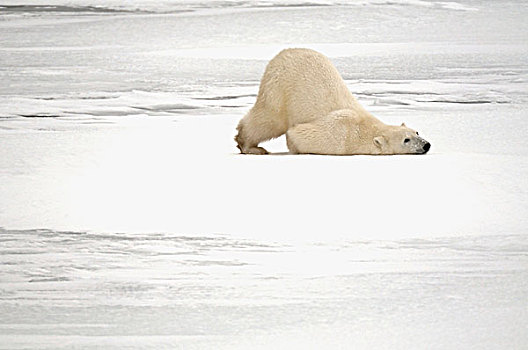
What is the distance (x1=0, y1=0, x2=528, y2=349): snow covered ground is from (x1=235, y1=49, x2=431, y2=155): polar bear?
0.48 feet

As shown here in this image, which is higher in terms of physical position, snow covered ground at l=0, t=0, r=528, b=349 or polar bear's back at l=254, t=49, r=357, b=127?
polar bear's back at l=254, t=49, r=357, b=127

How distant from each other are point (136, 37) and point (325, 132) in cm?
435

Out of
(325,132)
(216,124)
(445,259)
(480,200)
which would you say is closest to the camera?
(445,259)

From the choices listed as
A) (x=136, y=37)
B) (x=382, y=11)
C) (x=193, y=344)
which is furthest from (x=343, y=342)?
(x=382, y=11)

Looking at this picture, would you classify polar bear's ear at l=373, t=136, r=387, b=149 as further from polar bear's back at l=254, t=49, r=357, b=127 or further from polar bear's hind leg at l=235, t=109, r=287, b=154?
polar bear's hind leg at l=235, t=109, r=287, b=154

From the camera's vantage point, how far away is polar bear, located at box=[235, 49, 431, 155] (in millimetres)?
4836

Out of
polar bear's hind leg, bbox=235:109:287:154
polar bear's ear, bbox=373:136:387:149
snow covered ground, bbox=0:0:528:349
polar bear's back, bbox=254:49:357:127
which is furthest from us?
polar bear's hind leg, bbox=235:109:287:154

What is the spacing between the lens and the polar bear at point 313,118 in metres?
4.84

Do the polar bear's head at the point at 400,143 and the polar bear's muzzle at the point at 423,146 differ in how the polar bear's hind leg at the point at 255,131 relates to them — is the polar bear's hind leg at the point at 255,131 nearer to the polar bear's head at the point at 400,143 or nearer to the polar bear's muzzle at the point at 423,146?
the polar bear's head at the point at 400,143

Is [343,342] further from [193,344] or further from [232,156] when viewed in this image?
[232,156]

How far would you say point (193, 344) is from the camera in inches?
107

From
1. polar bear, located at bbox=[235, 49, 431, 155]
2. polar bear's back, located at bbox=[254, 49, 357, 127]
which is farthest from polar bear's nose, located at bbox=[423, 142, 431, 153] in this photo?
polar bear's back, located at bbox=[254, 49, 357, 127]

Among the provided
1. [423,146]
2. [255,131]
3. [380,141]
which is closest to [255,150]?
[255,131]

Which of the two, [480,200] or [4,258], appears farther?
[480,200]
